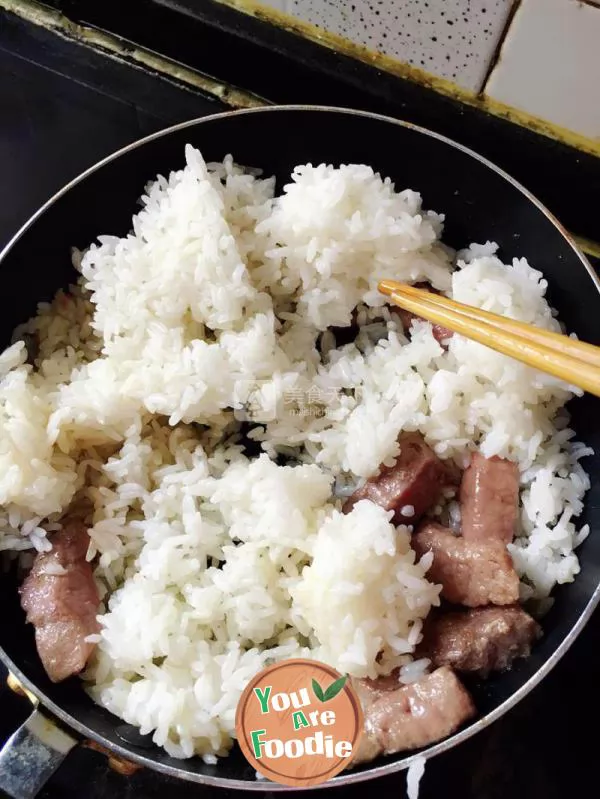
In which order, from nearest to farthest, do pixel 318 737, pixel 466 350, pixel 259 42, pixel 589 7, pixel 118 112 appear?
pixel 318 737 < pixel 589 7 < pixel 466 350 < pixel 259 42 < pixel 118 112

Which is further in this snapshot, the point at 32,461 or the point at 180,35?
the point at 180,35

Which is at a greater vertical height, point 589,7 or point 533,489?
point 589,7

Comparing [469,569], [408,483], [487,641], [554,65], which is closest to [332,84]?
[554,65]

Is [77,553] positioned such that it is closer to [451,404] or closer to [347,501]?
[347,501]

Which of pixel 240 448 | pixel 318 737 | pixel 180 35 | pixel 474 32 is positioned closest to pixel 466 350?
pixel 240 448

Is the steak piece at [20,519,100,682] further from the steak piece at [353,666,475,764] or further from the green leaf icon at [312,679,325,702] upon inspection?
the steak piece at [353,666,475,764]

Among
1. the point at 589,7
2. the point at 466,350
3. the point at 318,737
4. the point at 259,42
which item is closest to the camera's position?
the point at 318,737

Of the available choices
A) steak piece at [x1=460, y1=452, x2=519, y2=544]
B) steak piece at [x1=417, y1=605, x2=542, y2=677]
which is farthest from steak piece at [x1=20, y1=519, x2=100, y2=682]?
steak piece at [x1=460, y1=452, x2=519, y2=544]
